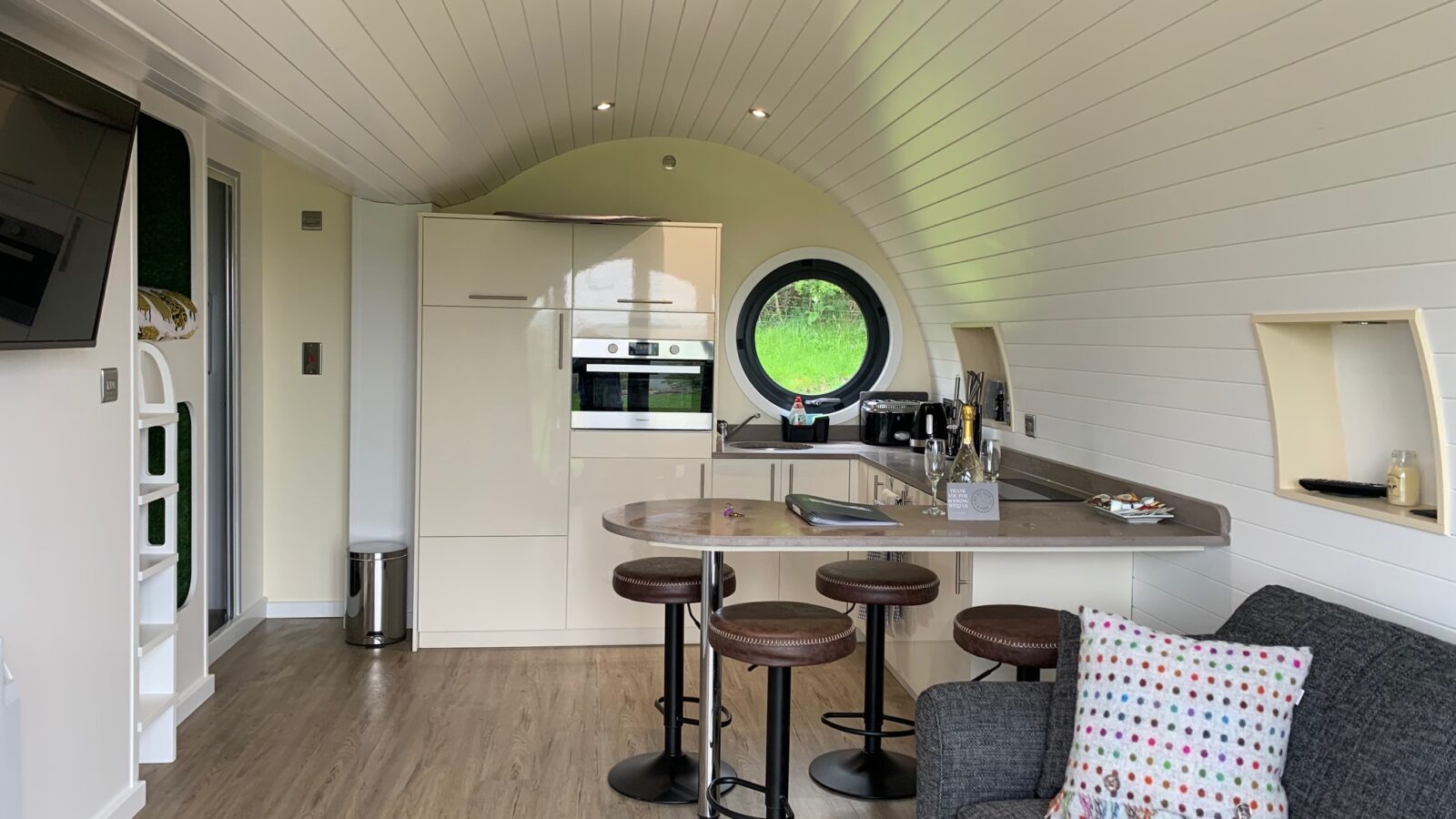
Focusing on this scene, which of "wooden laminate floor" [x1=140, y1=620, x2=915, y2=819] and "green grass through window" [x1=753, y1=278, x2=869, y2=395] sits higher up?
"green grass through window" [x1=753, y1=278, x2=869, y2=395]

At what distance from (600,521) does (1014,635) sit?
8.58 feet

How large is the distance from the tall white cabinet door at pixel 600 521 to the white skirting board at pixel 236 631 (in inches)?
61.0

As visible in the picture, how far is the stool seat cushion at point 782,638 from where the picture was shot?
2779mm

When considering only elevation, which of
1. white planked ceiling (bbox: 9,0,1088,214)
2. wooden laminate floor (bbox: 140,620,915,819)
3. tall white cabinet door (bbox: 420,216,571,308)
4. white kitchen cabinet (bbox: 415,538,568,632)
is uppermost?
white planked ceiling (bbox: 9,0,1088,214)

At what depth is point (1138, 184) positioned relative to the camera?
9.82 ft

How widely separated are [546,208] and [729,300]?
1080 millimetres

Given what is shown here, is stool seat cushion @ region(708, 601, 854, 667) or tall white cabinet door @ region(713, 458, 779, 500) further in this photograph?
tall white cabinet door @ region(713, 458, 779, 500)

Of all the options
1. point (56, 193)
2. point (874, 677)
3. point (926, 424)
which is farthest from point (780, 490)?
point (56, 193)

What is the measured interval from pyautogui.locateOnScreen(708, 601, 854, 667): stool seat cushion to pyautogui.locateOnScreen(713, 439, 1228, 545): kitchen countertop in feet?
2.48

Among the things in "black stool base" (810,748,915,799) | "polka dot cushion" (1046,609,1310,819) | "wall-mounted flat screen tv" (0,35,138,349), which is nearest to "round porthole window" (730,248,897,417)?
"black stool base" (810,748,915,799)

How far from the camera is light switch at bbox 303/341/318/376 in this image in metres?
5.43

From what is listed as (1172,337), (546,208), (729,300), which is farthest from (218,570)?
(1172,337)

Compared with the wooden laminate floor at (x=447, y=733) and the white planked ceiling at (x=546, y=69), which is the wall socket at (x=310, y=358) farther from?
the wooden laminate floor at (x=447, y=733)

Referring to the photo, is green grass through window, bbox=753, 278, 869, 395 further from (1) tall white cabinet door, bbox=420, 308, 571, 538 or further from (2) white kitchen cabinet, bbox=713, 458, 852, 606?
(1) tall white cabinet door, bbox=420, 308, 571, 538
